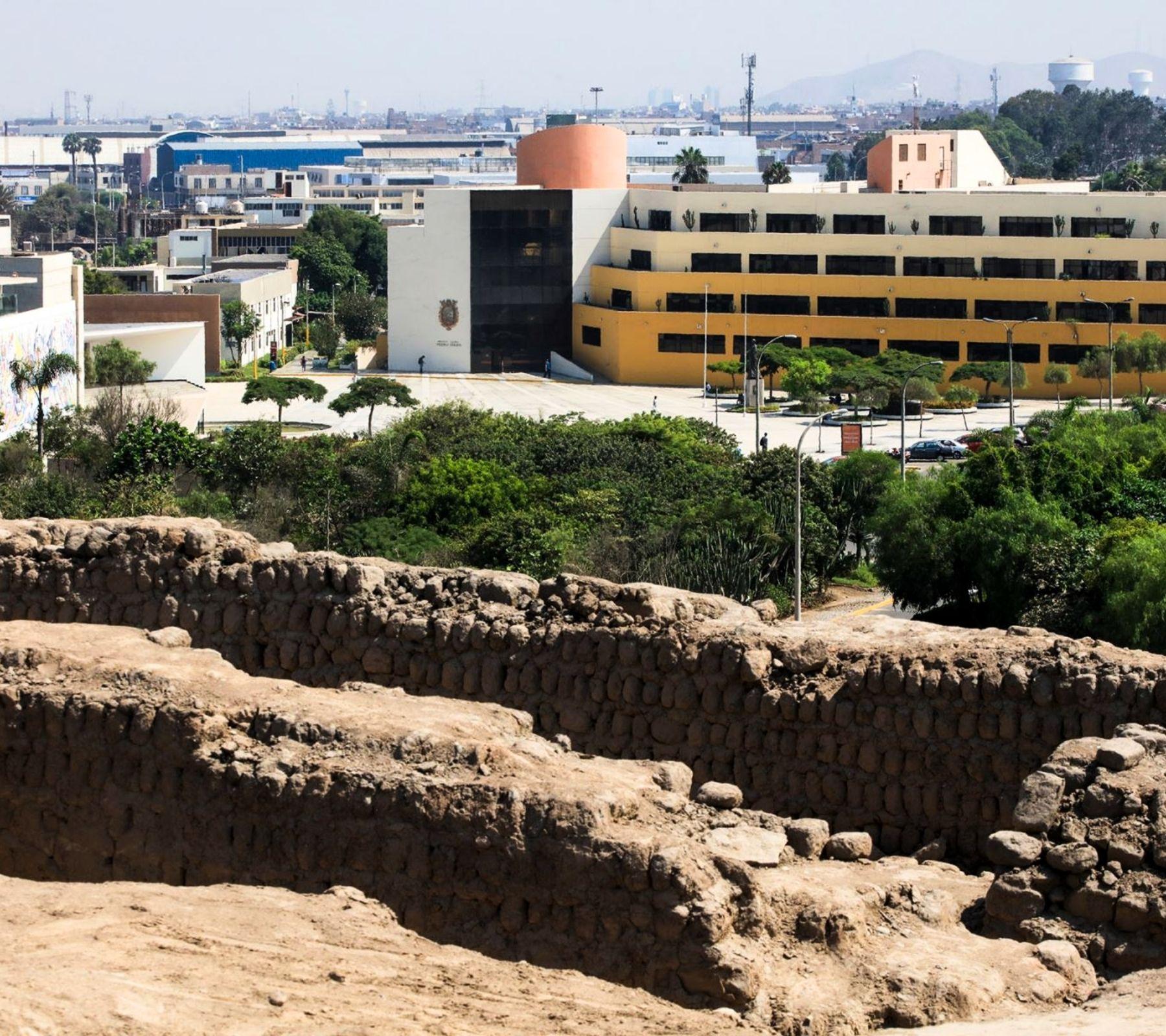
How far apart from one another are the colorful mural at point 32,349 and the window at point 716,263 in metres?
24.8

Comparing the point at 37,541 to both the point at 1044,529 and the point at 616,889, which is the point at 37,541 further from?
the point at 1044,529

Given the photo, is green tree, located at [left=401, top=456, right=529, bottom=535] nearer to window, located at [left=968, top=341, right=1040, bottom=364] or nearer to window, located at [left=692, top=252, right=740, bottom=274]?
window, located at [left=968, top=341, right=1040, bottom=364]

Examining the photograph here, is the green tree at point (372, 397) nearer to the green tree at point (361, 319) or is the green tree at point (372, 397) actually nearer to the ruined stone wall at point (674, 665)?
the green tree at point (361, 319)

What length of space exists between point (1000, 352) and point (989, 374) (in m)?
3.29

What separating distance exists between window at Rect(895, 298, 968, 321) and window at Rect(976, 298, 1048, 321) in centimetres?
62

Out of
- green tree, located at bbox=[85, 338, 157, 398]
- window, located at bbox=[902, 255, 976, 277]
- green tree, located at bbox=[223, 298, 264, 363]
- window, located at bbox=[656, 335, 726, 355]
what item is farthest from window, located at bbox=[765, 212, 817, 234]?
green tree, located at bbox=[223, 298, 264, 363]

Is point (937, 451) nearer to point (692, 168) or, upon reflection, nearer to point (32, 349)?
point (32, 349)

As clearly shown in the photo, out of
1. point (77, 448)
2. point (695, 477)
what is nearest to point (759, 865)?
point (695, 477)

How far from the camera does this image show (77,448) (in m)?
51.8

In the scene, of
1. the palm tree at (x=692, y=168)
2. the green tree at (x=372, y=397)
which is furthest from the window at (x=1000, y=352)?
the palm tree at (x=692, y=168)

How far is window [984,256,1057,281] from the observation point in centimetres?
7856

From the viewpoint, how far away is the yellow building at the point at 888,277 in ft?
255

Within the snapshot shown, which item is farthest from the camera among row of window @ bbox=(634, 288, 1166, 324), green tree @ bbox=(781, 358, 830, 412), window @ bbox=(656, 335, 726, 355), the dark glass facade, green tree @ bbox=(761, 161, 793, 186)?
green tree @ bbox=(761, 161, 793, 186)

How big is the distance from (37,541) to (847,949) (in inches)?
348
